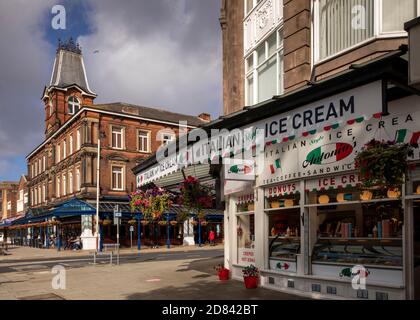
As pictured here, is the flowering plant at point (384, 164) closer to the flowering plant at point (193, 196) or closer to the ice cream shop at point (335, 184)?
the ice cream shop at point (335, 184)

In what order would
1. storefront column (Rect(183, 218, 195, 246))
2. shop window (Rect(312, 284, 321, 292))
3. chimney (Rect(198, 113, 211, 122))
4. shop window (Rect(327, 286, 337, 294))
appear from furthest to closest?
chimney (Rect(198, 113, 211, 122)), storefront column (Rect(183, 218, 195, 246)), shop window (Rect(312, 284, 321, 292)), shop window (Rect(327, 286, 337, 294))

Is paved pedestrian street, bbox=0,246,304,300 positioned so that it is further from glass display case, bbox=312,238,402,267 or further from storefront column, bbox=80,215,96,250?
storefront column, bbox=80,215,96,250

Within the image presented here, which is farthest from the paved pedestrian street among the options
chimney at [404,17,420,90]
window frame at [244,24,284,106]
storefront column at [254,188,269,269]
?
chimney at [404,17,420,90]

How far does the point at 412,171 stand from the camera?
27.2 ft

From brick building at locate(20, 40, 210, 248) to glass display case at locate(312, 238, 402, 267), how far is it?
26.8 metres

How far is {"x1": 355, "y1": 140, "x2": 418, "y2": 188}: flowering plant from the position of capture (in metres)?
6.84

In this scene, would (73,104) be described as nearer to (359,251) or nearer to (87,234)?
(87,234)

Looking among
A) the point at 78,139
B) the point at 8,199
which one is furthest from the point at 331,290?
the point at 8,199

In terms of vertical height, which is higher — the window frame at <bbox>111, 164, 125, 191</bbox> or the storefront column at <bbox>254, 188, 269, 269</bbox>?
the window frame at <bbox>111, 164, 125, 191</bbox>

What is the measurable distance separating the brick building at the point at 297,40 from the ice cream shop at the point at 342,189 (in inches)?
36.3

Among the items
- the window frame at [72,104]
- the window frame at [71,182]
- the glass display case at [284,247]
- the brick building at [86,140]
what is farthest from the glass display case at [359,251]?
the window frame at [72,104]

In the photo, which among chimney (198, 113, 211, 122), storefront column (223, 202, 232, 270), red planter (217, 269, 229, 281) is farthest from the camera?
chimney (198, 113, 211, 122)

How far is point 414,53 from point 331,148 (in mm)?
3891
